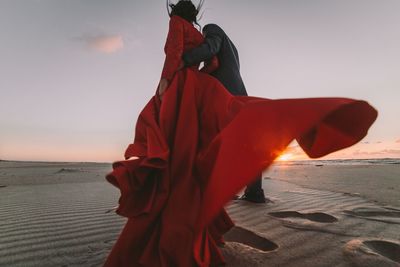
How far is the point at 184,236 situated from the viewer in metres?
1.47

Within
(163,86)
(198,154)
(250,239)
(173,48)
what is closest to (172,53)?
(173,48)

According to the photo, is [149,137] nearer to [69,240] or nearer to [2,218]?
[69,240]

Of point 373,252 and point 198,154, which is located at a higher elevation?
point 198,154

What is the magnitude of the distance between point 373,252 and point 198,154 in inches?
48.3

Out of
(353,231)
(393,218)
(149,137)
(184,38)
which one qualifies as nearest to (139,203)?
(149,137)

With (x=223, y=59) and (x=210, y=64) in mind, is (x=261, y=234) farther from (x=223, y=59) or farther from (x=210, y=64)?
(x=223, y=59)

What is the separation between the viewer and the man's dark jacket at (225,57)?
7.66ft

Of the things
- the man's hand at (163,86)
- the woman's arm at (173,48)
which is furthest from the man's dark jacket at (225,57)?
the man's hand at (163,86)

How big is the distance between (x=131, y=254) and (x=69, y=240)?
942mm

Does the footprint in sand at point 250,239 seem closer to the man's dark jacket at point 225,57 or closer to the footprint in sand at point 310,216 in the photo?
the footprint in sand at point 310,216

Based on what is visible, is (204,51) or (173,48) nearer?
(173,48)

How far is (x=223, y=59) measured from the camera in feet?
9.37

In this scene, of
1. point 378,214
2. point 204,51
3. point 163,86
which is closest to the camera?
point 163,86

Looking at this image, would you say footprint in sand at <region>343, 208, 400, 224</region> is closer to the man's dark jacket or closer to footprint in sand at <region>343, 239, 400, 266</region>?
footprint in sand at <region>343, 239, 400, 266</region>
